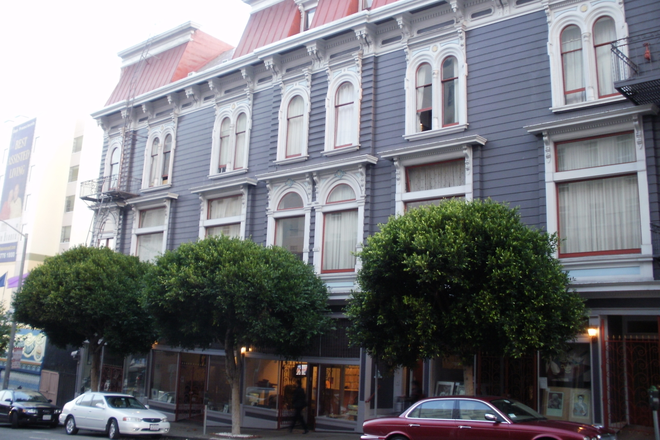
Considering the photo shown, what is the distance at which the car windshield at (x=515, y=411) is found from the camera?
11.5 meters

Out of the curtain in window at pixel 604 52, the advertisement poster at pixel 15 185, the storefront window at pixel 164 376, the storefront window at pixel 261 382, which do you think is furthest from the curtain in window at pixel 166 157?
the advertisement poster at pixel 15 185

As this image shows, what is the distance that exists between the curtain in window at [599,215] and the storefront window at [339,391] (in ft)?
25.3

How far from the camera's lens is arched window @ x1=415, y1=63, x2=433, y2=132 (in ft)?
64.2

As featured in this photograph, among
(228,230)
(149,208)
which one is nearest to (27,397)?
(149,208)

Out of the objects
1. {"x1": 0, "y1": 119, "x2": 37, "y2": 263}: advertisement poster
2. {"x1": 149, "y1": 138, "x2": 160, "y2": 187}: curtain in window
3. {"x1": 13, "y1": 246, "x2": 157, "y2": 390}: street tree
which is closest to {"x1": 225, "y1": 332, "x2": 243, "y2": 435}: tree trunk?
{"x1": 13, "y1": 246, "x2": 157, "y2": 390}: street tree

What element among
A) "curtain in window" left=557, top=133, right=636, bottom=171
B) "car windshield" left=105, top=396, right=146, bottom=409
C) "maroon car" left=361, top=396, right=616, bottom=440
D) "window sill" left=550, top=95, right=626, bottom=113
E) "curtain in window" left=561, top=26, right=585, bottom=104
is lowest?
"car windshield" left=105, top=396, right=146, bottom=409

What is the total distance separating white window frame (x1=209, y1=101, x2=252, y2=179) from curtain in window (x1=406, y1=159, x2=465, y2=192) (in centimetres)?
750

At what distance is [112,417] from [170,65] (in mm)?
16823

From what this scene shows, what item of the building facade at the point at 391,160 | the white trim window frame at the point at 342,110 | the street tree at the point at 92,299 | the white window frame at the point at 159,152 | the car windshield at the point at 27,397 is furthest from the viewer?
the white window frame at the point at 159,152

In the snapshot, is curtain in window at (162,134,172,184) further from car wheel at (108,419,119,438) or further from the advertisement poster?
the advertisement poster

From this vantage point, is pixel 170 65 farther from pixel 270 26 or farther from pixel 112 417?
pixel 112 417

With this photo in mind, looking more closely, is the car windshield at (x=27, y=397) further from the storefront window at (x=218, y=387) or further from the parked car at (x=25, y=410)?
the storefront window at (x=218, y=387)

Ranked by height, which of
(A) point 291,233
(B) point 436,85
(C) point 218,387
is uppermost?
(B) point 436,85

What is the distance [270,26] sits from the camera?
25.6 meters
